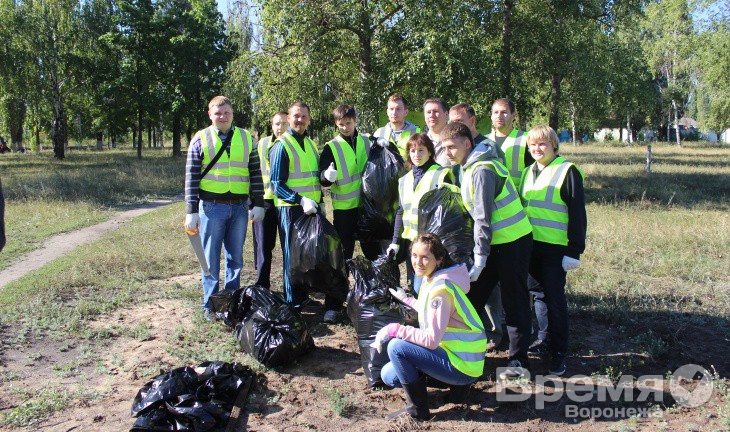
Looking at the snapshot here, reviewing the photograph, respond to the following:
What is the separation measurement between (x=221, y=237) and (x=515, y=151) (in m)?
2.70

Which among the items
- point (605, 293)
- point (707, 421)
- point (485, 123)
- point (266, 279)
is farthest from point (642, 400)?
point (485, 123)

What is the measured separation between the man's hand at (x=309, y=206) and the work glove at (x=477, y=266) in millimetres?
1532

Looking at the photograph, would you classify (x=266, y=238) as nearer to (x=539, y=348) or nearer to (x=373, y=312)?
(x=373, y=312)

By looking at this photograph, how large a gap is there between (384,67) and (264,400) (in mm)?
8745

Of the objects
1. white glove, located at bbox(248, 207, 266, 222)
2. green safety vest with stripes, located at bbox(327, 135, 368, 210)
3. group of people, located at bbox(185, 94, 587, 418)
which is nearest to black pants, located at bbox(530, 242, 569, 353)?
group of people, located at bbox(185, 94, 587, 418)

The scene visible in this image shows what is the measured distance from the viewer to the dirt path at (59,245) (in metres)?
6.74

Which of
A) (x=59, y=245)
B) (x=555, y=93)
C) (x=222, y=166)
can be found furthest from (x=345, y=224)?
(x=555, y=93)

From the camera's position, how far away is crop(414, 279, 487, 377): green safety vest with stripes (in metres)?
3.03

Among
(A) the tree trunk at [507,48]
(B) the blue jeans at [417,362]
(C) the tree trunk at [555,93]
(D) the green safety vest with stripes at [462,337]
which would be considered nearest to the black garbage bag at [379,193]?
(D) the green safety vest with stripes at [462,337]

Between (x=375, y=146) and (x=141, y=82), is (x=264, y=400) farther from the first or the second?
(x=141, y=82)

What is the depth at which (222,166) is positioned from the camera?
4.63 meters

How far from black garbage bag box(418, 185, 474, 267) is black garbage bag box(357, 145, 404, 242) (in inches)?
38.5

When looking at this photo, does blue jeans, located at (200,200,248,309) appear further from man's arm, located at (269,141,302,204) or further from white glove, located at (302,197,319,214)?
white glove, located at (302,197,319,214)

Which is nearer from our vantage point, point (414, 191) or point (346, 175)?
point (414, 191)
